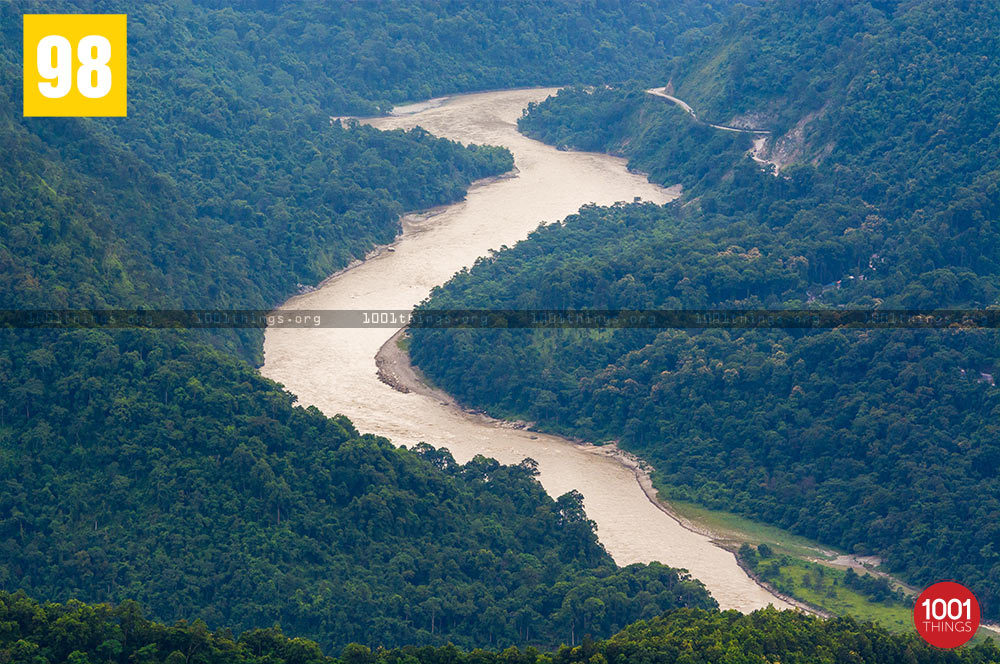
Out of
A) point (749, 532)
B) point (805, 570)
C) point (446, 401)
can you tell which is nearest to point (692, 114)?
point (446, 401)

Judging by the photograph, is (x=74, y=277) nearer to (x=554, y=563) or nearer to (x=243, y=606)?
(x=243, y=606)

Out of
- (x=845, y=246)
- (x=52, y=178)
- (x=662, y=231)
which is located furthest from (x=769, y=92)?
(x=52, y=178)

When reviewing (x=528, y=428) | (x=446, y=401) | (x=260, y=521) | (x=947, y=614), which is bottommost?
(x=947, y=614)

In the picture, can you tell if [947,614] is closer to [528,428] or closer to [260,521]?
[528,428]

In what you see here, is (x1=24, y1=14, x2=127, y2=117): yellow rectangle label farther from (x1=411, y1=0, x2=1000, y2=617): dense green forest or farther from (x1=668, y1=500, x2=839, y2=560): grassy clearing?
(x1=668, y1=500, x2=839, y2=560): grassy clearing

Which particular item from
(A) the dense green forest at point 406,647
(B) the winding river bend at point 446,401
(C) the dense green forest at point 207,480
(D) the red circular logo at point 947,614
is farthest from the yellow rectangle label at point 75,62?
(D) the red circular logo at point 947,614

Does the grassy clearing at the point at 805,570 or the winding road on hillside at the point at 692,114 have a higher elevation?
the winding road on hillside at the point at 692,114

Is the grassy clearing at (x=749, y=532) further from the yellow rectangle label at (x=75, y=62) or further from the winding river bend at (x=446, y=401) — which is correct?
the yellow rectangle label at (x=75, y=62)
